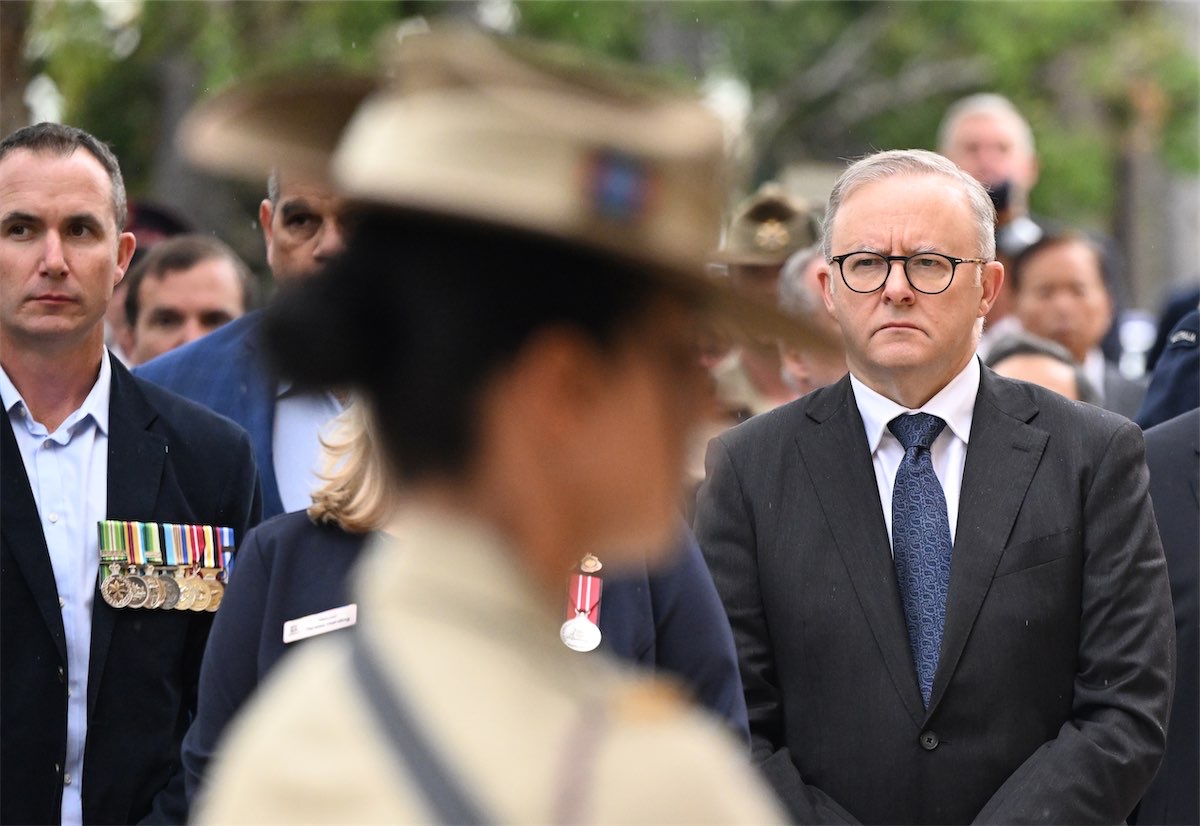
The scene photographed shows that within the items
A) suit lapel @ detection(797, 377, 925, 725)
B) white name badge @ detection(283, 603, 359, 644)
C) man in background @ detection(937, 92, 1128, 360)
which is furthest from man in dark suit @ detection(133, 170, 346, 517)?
man in background @ detection(937, 92, 1128, 360)

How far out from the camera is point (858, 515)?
4.06 meters

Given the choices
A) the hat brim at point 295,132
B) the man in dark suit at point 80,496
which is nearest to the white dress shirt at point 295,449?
the man in dark suit at point 80,496

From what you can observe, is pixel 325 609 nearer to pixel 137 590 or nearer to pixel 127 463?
pixel 137 590

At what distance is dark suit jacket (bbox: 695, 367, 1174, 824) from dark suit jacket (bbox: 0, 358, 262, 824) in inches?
54.5

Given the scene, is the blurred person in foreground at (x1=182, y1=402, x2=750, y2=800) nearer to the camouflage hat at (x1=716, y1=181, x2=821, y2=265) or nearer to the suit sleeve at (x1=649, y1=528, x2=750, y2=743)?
the suit sleeve at (x1=649, y1=528, x2=750, y2=743)

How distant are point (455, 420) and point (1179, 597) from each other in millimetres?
3480

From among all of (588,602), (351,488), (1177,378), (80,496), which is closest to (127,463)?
(80,496)

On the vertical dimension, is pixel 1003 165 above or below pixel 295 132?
above

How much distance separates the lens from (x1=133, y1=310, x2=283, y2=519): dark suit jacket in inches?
192

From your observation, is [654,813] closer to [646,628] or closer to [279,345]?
[279,345]

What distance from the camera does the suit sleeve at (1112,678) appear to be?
3.81 m

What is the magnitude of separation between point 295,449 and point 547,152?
3.35 metres

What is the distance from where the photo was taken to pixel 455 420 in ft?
5.96

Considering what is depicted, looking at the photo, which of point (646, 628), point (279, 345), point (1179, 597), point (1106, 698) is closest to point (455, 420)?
point (279, 345)
